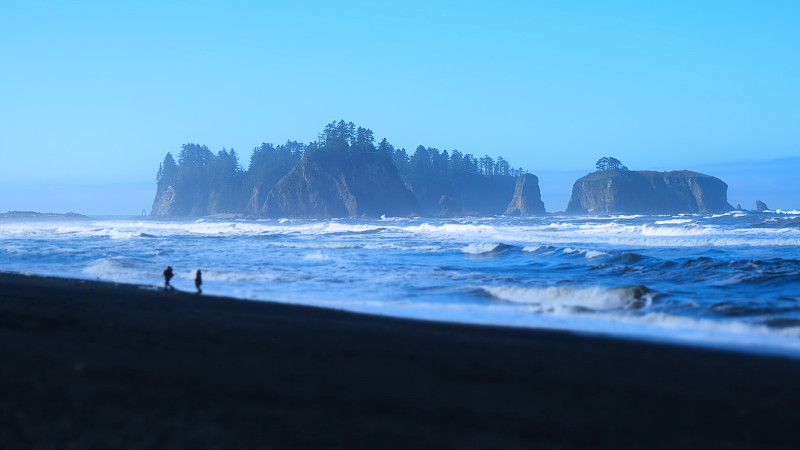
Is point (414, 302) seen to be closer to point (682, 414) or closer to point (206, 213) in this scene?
point (682, 414)

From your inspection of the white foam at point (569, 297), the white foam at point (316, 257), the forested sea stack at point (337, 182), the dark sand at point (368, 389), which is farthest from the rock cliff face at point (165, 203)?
the dark sand at point (368, 389)

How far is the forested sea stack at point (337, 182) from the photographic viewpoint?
357 ft

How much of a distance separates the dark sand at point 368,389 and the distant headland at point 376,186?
96.3 m

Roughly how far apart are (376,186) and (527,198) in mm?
42777

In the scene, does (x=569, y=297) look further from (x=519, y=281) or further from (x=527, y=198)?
(x=527, y=198)

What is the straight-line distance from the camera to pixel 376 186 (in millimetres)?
109688

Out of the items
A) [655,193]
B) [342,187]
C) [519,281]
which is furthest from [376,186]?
[519,281]

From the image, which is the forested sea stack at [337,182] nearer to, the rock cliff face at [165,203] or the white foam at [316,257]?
the rock cliff face at [165,203]

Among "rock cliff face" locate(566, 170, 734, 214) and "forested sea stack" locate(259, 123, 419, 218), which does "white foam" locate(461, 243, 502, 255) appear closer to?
"forested sea stack" locate(259, 123, 419, 218)

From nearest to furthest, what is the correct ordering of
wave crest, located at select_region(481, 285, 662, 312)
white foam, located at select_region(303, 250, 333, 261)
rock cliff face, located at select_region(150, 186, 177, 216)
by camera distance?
wave crest, located at select_region(481, 285, 662, 312) < white foam, located at select_region(303, 250, 333, 261) < rock cliff face, located at select_region(150, 186, 177, 216)

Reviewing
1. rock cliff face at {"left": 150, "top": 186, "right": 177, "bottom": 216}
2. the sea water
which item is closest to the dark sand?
the sea water

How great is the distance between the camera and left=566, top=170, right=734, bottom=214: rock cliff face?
430ft

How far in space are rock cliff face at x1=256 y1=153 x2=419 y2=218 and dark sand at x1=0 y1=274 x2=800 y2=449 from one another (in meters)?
97.2

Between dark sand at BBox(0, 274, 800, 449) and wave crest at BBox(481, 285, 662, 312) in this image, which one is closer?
dark sand at BBox(0, 274, 800, 449)
